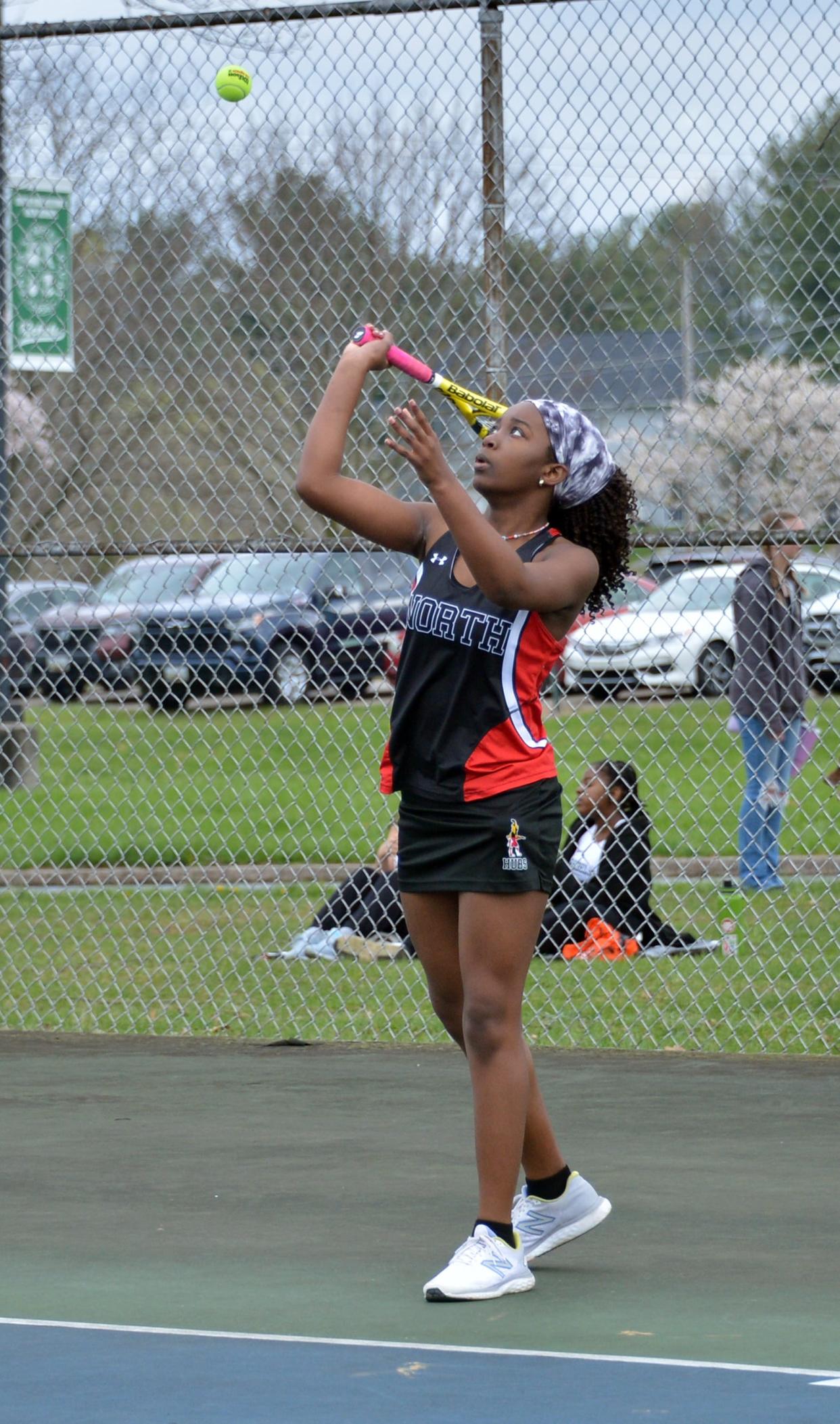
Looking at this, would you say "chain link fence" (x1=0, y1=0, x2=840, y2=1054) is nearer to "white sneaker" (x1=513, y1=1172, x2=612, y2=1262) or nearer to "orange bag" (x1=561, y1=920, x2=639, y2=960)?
"orange bag" (x1=561, y1=920, x2=639, y2=960)

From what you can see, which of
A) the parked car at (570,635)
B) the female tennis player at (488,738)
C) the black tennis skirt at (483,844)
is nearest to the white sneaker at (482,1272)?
the female tennis player at (488,738)

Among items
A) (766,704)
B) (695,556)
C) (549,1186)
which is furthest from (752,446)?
(766,704)

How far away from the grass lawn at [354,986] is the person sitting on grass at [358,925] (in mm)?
65

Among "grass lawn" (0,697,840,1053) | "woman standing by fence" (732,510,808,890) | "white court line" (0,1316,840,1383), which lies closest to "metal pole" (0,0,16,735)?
"grass lawn" (0,697,840,1053)

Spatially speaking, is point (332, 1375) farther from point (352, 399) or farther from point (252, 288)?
point (252, 288)

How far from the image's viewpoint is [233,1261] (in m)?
4.58

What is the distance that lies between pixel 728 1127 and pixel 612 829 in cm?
269

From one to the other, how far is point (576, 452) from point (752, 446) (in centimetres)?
237

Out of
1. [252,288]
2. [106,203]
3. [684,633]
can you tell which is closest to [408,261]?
[252,288]

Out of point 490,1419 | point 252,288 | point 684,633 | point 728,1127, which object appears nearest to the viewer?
point 490,1419

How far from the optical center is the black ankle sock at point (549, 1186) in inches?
180

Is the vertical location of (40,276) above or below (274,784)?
above

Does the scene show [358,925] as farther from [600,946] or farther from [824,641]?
[824,641]

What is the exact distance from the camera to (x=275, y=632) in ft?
29.6
